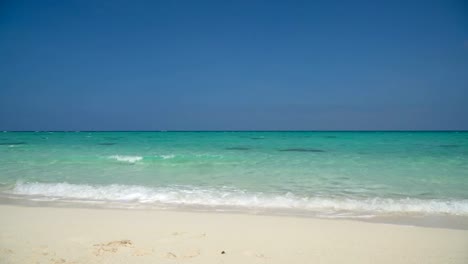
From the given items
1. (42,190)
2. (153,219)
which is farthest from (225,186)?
(42,190)

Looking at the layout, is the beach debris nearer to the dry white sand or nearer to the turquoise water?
the dry white sand

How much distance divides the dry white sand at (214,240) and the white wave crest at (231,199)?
3.74 ft

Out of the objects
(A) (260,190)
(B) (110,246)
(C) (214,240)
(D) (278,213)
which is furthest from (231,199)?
(B) (110,246)

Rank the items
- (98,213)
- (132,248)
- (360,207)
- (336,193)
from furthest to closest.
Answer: (336,193), (360,207), (98,213), (132,248)

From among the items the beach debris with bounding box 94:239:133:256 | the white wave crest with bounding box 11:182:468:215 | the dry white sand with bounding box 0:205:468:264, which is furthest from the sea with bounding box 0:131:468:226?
the beach debris with bounding box 94:239:133:256

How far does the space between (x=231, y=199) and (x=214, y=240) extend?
267cm

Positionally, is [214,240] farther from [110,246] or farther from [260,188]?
[260,188]

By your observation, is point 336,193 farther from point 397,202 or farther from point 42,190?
point 42,190

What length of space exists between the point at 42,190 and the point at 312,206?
7.08 m

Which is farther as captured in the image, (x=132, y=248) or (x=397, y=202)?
(x=397, y=202)

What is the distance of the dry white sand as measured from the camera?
3.30m

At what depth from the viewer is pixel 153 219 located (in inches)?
191

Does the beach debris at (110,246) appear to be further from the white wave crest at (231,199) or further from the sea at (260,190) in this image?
the white wave crest at (231,199)

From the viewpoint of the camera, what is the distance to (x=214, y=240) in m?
3.84
